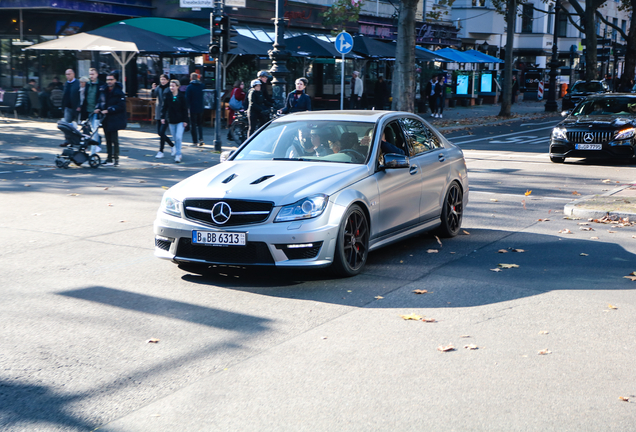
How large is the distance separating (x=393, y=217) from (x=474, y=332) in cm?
243

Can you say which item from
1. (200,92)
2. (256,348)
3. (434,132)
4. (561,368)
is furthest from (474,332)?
(200,92)

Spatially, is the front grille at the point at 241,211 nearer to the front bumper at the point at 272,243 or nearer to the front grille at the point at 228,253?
the front bumper at the point at 272,243

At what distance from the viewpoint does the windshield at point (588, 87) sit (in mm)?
39688

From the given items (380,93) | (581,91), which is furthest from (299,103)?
(581,91)

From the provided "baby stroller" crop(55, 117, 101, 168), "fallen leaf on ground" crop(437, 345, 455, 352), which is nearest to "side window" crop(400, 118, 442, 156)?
"fallen leaf on ground" crop(437, 345, 455, 352)

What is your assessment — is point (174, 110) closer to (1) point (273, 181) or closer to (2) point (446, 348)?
(1) point (273, 181)

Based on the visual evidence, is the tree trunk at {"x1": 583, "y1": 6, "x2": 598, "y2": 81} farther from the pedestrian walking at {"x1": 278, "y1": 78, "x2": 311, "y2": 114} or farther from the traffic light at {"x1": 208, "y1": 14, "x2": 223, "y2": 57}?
the pedestrian walking at {"x1": 278, "y1": 78, "x2": 311, "y2": 114}

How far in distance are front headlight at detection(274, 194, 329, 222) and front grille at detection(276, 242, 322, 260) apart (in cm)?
24

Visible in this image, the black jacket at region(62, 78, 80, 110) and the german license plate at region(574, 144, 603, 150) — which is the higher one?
the black jacket at region(62, 78, 80, 110)

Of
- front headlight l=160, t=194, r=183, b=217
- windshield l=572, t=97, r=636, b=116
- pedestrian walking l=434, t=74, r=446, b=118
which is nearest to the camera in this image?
front headlight l=160, t=194, r=183, b=217

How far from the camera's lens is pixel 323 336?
539 centimetres

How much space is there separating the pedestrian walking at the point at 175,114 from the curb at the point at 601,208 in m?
9.14

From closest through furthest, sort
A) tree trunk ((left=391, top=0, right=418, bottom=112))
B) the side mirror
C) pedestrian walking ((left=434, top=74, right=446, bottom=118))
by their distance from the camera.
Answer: the side mirror
tree trunk ((left=391, top=0, right=418, bottom=112))
pedestrian walking ((left=434, top=74, right=446, bottom=118))

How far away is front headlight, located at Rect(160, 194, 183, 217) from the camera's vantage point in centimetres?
695
